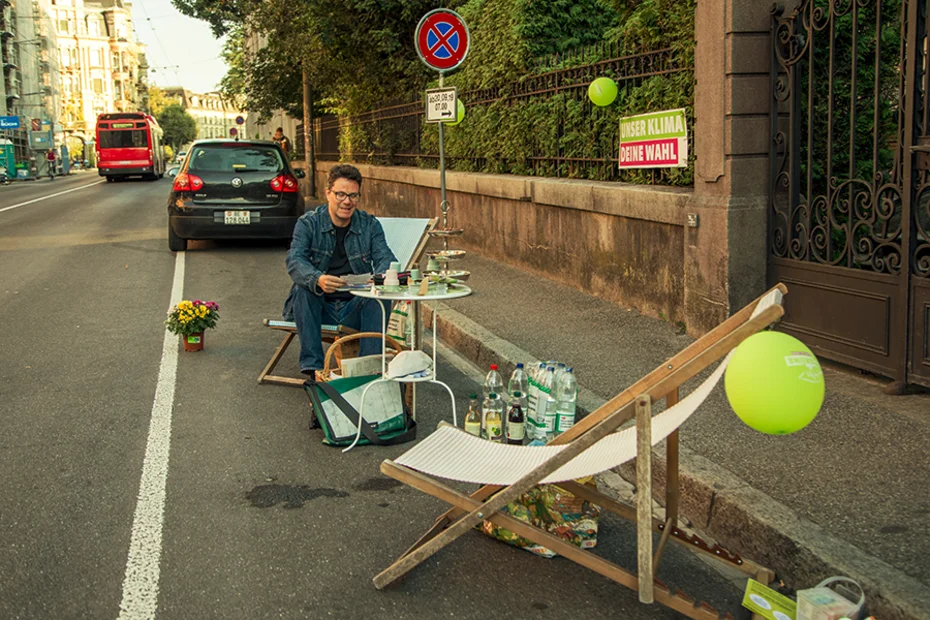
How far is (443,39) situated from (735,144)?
15.4ft

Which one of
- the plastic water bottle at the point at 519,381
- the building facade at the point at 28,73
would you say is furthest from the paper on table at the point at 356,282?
the building facade at the point at 28,73

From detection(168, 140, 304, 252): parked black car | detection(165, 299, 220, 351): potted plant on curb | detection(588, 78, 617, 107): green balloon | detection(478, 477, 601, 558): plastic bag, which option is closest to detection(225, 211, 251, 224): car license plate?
detection(168, 140, 304, 252): parked black car

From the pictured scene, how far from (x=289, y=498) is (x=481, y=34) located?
987 cm

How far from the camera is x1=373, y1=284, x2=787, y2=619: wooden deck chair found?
3232mm

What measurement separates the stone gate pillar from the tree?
141 m

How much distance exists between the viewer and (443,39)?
10906 mm

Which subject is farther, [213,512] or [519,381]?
[519,381]

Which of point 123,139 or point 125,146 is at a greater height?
point 123,139

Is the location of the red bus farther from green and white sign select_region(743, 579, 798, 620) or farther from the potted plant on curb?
green and white sign select_region(743, 579, 798, 620)

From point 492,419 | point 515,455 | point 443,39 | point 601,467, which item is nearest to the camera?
point 601,467

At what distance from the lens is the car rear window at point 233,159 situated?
14859mm

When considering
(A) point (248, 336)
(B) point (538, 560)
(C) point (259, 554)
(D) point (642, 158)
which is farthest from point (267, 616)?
(D) point (642, 158)

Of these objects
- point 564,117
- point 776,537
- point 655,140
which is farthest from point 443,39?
point 776,537

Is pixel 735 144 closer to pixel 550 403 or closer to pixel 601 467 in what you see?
pixel 550 403
